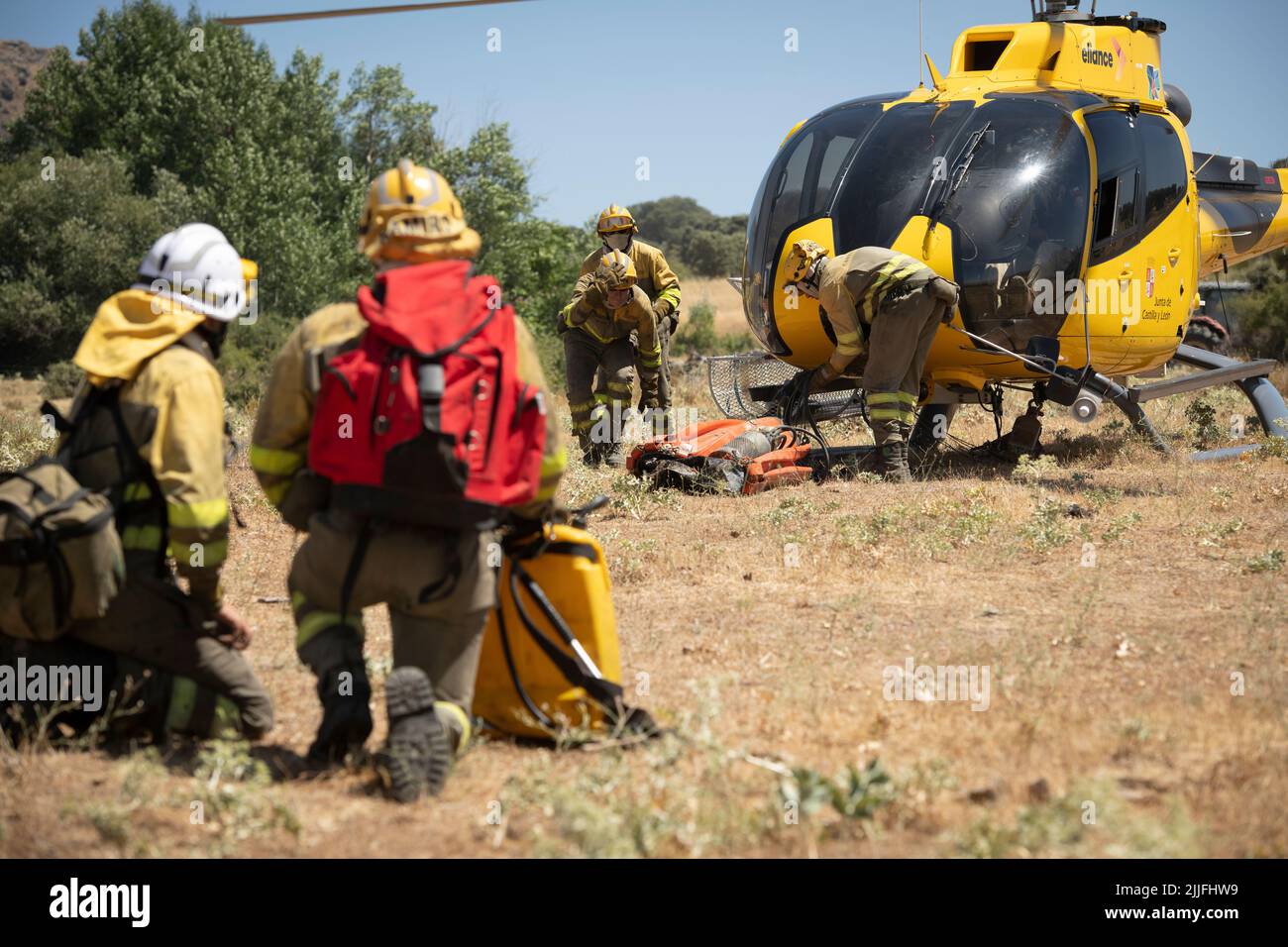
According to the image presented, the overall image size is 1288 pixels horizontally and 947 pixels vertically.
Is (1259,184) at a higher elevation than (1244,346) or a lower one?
higher

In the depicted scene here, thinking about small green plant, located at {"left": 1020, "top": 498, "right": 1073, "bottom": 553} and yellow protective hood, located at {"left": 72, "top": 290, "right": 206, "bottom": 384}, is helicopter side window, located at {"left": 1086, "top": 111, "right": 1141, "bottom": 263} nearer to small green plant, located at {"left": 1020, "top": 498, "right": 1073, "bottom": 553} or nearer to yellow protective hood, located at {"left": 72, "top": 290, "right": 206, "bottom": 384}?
small green plant, located at {"left": 1020, "top": 498, "right": 1073, "bottom": 553}

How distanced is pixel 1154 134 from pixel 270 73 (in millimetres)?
32805

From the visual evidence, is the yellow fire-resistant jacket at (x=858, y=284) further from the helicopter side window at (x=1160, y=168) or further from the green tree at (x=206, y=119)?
the green tree at (x=206, y=119)

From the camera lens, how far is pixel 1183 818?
3.24 m

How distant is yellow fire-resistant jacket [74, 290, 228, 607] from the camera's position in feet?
13.3

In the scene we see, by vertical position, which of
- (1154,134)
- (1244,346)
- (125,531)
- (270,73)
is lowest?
(1244,346)

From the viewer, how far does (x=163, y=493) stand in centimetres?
408

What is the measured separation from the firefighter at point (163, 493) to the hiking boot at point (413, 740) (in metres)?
0.79

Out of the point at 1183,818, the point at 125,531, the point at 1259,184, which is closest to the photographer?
the point at 1183,818

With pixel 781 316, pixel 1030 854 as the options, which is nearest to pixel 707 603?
pixel 1030 854

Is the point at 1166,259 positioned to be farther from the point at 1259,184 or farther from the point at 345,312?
the point at 345,312

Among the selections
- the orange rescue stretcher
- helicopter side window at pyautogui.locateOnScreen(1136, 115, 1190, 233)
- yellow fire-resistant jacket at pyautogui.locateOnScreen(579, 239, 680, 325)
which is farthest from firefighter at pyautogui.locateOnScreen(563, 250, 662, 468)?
helicopter side window at pyautogui.locateOnScreen(1136, 115, 1190, 233)

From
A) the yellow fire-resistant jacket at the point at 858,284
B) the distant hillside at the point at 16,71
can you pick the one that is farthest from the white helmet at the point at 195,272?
the distant hillside at the point at 16,71

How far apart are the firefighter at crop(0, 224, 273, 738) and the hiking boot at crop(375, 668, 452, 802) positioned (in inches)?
31.1
